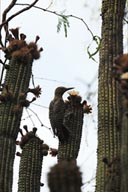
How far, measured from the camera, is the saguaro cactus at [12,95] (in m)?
5.72

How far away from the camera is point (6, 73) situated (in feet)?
20.7

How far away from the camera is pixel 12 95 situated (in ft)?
19.8

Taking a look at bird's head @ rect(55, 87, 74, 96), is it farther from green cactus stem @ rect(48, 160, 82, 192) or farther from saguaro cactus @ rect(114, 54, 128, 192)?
green cactus stem @ rect(48, 160, 82, 192)

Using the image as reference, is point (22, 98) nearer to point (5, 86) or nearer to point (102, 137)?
point (5, 86)

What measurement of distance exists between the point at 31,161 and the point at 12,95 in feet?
2.47

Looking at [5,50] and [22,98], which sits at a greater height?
[5,50]

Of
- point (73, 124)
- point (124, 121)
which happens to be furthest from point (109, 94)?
point (124, 121)

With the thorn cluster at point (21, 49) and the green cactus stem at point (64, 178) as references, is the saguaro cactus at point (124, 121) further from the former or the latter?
the thorn cluster at point (21, 49)

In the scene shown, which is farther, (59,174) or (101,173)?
(101,173)

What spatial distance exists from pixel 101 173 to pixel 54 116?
4.40 feet

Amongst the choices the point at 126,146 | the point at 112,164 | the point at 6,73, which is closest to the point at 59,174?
the point at 126,146

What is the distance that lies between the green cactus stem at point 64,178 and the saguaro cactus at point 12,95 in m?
2.60

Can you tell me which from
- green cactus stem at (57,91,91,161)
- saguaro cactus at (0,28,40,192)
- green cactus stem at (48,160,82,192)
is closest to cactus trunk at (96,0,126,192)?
green cactus stem at (57,91,91,161)

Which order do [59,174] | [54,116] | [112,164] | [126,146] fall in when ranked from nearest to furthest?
[59,174]
[126,146]
[112,164]
[54,116]
